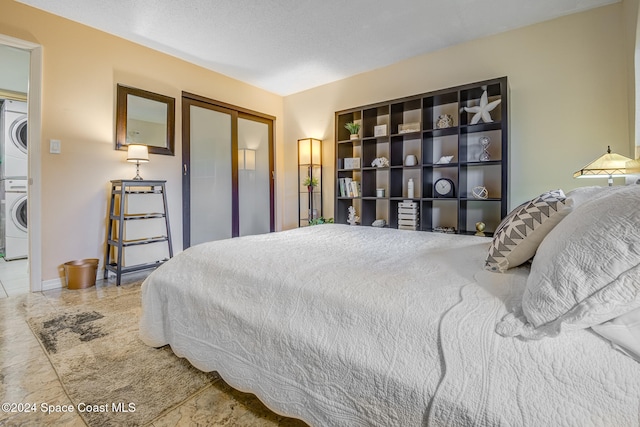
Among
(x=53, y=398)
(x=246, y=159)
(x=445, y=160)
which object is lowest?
(x=53, y=398)

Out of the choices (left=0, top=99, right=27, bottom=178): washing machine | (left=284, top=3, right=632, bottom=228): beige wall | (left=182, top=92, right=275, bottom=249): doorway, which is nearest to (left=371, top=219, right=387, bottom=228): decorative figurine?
(left=284, top=3, right=632, bottom=228): beige wall

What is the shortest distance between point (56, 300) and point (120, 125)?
179 cm

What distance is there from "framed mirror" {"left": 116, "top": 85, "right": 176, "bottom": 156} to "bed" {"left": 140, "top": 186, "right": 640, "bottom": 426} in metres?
2.43

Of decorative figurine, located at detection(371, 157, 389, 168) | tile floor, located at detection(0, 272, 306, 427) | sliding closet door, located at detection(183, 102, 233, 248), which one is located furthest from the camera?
sliding closet door, located at detection(183, 102, 233, 248)

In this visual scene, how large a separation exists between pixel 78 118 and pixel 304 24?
7.84 feet

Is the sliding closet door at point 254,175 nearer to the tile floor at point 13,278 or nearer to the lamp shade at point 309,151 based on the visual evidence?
the lamp shade at point 309,151

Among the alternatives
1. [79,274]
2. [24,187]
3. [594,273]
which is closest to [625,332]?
[594,273]

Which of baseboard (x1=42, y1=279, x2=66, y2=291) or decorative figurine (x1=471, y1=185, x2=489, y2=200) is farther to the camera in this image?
decorative figurine (x1=471, y1=185, x2=489, y2=200)

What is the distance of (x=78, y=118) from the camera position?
287 centimetres

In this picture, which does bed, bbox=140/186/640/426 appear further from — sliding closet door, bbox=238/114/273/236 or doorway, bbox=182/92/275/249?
sliding closet door, bbox=238/114/273/236

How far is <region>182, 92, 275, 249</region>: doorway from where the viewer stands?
3750 millimetres

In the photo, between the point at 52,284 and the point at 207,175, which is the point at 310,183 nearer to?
the point at 207,175

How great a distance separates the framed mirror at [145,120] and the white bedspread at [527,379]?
3.60 metres

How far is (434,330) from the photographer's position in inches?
29.5
